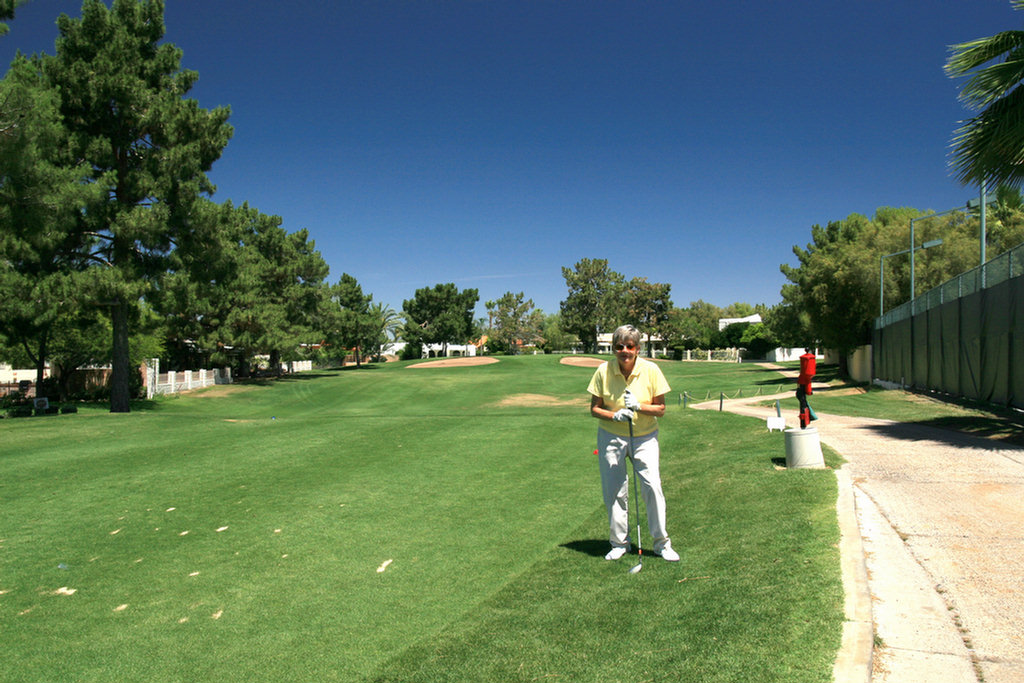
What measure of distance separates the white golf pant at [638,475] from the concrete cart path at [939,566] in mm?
1533

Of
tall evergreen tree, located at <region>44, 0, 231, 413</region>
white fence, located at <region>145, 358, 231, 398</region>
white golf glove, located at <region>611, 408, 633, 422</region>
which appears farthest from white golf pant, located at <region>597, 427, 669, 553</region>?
white fence, located at <region>145, 358, 231, 398</region>

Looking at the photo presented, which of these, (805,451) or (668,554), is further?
(805,451)

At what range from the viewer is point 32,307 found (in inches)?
843

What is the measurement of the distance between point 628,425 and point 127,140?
26.9m

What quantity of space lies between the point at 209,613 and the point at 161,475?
586cm

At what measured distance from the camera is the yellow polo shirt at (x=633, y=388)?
5.45 m

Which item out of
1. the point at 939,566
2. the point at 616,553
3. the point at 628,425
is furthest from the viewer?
the point at 616,553

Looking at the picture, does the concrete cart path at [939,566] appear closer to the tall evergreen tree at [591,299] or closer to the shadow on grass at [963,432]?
the shadow on grass at [963,432]

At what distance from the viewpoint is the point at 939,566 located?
15.8 ft

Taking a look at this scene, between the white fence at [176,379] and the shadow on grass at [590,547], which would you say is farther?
the white fence at [176,379]

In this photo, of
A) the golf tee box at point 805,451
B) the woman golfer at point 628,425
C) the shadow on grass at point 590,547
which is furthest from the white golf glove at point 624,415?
the golf tee box at point 805,451

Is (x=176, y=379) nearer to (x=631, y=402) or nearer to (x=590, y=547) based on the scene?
(x=590, y=547)

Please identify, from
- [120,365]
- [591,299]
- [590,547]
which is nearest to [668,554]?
[590,547]

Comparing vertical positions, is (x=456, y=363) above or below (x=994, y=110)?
below
